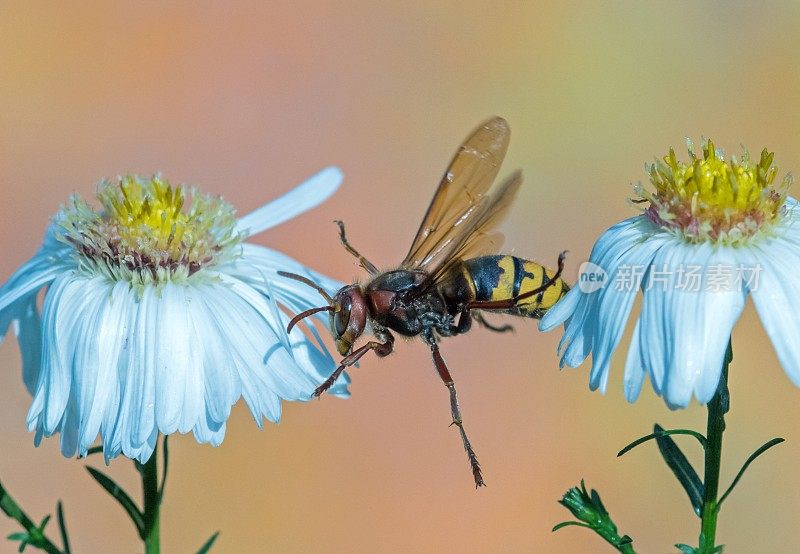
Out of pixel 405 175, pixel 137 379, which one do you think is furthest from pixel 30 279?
pixel 405 175

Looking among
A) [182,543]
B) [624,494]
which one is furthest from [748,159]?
[182,543]

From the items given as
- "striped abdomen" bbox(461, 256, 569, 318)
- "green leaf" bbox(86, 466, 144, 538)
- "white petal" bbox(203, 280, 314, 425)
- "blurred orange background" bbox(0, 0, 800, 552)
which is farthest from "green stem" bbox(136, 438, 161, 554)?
"blurred orange background" bbox(0, 0, 800, 552)

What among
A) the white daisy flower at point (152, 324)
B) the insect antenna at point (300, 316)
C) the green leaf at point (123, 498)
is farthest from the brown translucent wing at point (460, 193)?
the green leaf at point (123, 498)

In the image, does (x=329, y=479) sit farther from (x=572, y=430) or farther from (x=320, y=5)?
(x=320, y=5)

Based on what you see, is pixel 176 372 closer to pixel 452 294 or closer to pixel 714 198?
pixel 452 294

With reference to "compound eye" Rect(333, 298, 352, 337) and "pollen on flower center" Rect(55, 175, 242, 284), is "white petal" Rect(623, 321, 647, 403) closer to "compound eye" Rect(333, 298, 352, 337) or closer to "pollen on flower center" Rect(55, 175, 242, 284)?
"compound eye" Rect(333, 298, 352, 337)

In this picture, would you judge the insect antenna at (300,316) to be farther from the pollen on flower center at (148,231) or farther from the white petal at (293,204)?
the white petal at (293,204)
